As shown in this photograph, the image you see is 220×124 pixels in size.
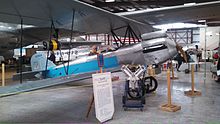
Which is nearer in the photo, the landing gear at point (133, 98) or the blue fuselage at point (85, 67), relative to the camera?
the landing gear at point (133, 98)

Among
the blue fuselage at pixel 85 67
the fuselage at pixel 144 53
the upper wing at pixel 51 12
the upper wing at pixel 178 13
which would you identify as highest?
the upper wing at pixel 178 13

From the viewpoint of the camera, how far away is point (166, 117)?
149 inches

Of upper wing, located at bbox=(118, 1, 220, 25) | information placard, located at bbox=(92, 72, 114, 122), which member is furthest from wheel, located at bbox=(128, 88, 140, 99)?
upper wing, located at bbox=(118, 1, 220, 25)

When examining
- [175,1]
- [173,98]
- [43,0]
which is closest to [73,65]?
[173,98]

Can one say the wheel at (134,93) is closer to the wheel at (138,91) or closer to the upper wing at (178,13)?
the wheel at (138,91)

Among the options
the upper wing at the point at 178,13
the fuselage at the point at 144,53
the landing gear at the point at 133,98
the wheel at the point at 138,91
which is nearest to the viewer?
the landing gear at the point at 133,98

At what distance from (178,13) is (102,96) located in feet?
17.0

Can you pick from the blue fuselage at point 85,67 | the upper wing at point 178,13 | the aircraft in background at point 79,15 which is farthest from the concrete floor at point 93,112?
the upper wing at point 178,13

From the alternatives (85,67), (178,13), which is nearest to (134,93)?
(85,67)

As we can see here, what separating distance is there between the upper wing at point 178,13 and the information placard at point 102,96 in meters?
4.40

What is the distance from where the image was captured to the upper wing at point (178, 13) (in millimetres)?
6627

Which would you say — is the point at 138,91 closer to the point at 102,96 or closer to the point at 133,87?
the point at 133,87

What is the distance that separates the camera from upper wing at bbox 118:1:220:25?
21.7 ft

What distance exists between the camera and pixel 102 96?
3492 mm
